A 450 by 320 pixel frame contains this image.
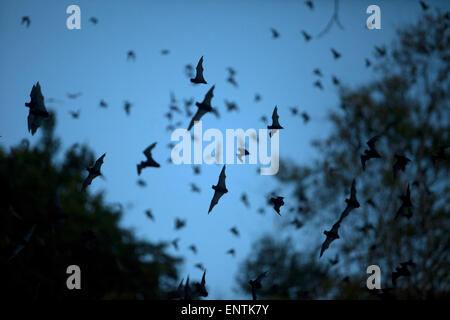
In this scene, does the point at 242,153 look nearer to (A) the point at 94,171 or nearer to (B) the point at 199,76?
(B) the point at 199,76

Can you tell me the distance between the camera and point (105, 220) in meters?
24.5

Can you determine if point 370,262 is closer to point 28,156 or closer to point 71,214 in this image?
point 71,214

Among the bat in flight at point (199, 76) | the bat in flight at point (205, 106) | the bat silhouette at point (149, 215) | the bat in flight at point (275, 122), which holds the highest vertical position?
the bat in flight at point (199, 76)

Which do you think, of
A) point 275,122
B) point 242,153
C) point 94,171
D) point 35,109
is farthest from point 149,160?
point 275,122

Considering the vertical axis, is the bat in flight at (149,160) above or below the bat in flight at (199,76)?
below

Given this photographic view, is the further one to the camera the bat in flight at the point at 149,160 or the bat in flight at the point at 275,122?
the bat in flight at the point at 149,160

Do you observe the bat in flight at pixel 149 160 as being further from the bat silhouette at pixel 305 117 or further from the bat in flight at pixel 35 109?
the bat silhouette at pixel 305 117

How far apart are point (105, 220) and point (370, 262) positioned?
53.9 feet

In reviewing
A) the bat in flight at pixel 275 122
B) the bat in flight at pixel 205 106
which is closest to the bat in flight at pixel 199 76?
the bat in flight at pixel 205 106

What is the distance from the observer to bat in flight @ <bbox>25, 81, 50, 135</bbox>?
4.70 metres

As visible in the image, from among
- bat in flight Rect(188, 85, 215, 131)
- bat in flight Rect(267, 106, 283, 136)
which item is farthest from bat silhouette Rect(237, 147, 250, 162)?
bat in flight Rect(188, 85, 215, 131)

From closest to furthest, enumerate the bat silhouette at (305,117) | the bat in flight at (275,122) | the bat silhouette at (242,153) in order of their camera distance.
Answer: the bat in flight at (275,122) < the bat silhouette at (242,153) < the bat silhouette at (305,117)

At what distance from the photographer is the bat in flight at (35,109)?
185 inches
